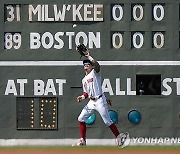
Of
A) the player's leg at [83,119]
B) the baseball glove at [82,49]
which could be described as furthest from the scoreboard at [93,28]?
the player's leg at [83,119]

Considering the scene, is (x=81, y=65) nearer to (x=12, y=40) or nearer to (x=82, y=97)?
(x=82, y=97)

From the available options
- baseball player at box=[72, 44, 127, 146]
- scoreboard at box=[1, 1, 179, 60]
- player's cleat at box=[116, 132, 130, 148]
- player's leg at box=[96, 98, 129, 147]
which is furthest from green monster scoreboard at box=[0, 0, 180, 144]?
baseball player at box=[72, 44, 127, 146]

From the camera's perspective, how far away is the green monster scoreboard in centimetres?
1819

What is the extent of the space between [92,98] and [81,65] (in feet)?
3.25

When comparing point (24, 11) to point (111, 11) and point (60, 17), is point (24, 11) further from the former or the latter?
point (111, 11)

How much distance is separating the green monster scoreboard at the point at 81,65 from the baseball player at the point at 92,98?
2.18 feet

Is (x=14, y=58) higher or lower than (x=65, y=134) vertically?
higher

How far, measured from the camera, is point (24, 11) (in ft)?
60.0

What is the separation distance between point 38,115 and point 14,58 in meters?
1.38

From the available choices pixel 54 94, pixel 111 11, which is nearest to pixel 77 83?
pixel 54 94

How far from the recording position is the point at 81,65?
18297 mm

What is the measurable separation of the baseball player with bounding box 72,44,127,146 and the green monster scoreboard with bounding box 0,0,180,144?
0.66m

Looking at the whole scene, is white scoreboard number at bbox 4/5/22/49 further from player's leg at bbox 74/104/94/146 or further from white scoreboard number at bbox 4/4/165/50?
player's leg at bbox 74/104/94/146

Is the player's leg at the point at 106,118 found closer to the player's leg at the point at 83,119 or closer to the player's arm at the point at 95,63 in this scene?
the player's leg at the point at 83,119
